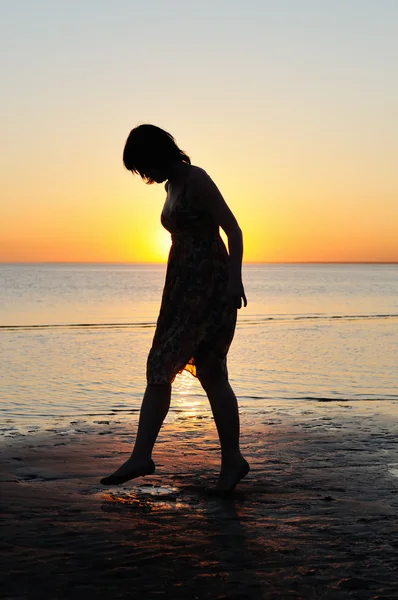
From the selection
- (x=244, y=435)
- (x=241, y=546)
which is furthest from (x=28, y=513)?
(x=244, y=435)

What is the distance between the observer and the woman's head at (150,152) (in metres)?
4.29

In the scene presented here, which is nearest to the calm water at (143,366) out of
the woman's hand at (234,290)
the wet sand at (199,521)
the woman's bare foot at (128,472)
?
the wet sand at (199,521)

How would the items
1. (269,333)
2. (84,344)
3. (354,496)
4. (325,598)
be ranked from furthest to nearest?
1. (269,333)
2. (84,344)
3. (354,496)
4. (325,598)

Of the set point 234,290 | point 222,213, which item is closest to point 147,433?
point 234,290

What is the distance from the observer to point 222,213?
14.2ft

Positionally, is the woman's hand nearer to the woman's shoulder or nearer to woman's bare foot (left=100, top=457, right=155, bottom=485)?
the woman's shoulder

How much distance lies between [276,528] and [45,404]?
4.34m

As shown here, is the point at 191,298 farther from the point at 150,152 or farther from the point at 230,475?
the point at 230,475

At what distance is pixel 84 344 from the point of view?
13.7m

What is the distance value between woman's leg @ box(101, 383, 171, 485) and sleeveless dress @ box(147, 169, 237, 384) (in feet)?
0.23

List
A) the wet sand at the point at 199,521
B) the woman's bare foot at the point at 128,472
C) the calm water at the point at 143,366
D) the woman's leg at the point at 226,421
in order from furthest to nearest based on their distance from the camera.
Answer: the calm water at the point at 143,366 < the woman's leg at the point at 226,421 < the woman's bare foot at the point at 128,472 < the wet sand at the point at 199,521

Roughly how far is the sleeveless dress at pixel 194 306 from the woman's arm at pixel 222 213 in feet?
0.18

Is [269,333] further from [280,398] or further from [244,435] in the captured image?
[244,435]

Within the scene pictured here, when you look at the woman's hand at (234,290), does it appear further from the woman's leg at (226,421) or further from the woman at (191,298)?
the woman's leg at (226,421)
